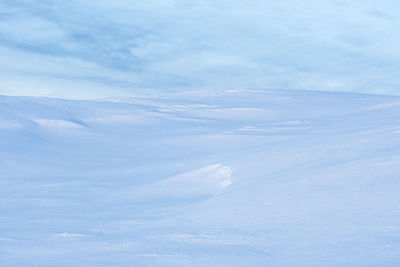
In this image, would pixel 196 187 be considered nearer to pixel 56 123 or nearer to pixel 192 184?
pixel 192 184

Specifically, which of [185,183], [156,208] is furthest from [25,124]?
[156,208]

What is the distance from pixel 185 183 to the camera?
9.26ft

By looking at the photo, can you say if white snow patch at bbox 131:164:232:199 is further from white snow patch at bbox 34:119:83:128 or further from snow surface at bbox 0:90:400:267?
white snow patch at bbox 34:119:83:128

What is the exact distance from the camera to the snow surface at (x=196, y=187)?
1.73 meters

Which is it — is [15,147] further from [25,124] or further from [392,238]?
[392,238]

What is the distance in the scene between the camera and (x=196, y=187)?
8.97ft

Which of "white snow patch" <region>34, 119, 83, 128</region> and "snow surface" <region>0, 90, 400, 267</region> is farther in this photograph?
"white snow patch" <region>34, 119, 83, 128</region>

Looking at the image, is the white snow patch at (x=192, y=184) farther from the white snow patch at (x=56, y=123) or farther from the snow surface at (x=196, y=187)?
the white snow patch at (x=56, y=123)

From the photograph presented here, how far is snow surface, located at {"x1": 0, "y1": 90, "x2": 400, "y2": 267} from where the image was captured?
5.69 feet

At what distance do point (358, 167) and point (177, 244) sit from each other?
118 cm

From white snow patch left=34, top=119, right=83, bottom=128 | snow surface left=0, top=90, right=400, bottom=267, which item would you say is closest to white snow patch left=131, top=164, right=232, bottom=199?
snow surface left=0, top=90, right=400, bottom=267

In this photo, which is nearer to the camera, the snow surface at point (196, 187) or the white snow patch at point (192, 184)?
the snow surface at point (196, 187)

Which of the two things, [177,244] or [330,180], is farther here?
[330,180]

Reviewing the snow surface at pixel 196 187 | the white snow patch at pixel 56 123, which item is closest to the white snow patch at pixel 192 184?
the snow surface at pixel 196 187
